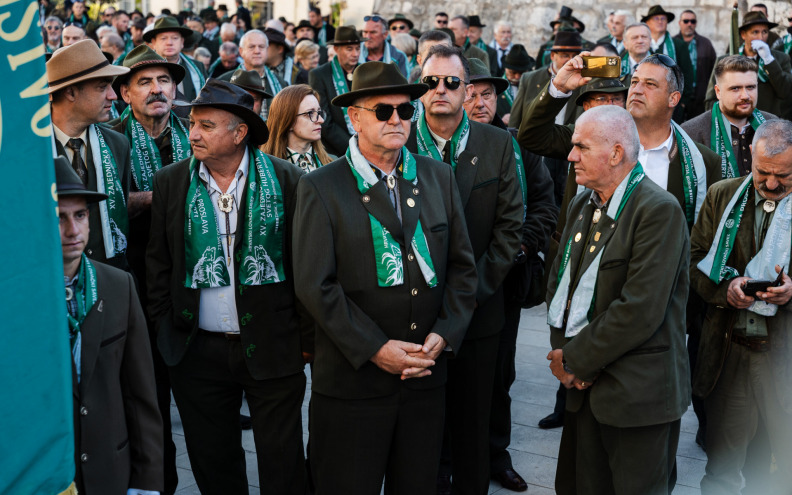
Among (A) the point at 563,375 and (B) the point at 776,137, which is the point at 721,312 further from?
(A) the point at 563,375

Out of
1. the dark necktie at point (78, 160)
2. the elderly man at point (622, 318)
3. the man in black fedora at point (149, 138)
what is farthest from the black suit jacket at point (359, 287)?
the man in black fedora at point (149, 138)

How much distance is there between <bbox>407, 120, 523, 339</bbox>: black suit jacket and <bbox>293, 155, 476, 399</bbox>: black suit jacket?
0.60 m

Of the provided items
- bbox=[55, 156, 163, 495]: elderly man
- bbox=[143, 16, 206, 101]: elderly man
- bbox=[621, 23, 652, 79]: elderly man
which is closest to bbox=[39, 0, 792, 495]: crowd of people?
bbox=[55, 156, 163, 495]: elderly man

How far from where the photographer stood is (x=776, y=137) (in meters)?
4.29

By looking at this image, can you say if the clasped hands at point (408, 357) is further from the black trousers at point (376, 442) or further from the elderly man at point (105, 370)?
the elderly man at point (105, 370)

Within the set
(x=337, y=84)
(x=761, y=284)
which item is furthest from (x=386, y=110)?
(x=337, y=84)

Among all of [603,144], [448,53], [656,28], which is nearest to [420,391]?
[603,144]

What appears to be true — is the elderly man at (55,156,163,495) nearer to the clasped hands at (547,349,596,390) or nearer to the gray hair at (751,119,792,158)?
the clasped hands at (547,349,596,390)

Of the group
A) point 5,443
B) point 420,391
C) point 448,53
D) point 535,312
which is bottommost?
point 535,312

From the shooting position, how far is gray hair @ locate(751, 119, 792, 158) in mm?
4273

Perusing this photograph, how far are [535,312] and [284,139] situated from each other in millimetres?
3844

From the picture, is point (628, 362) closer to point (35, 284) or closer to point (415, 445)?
point (415, 445)

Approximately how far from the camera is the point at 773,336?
4426mm

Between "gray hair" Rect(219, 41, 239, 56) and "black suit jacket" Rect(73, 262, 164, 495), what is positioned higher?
"gray hair" Rect(219, 41, 239, 56)
